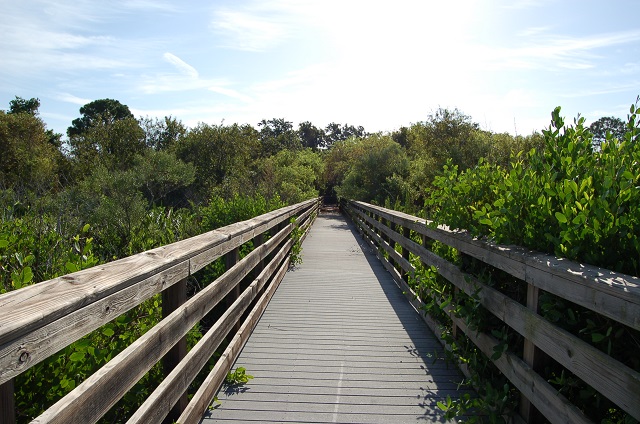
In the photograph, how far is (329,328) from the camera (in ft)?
15.9

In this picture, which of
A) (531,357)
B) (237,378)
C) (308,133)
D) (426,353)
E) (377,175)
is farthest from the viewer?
Answer: (308,133)

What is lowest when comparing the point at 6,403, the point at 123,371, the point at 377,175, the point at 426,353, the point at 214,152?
the point at 426,353

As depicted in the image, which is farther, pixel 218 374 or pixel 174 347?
pixel 218 374

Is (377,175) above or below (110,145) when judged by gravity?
below

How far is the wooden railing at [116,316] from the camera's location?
1.25 metres

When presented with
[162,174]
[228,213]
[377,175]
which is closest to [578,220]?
[228,213]

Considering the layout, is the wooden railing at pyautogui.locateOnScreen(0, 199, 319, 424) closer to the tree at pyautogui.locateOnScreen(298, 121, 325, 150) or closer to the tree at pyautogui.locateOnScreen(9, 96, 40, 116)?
the tree at pyautogui.locateOnScreen(9, 96, 40, 116)

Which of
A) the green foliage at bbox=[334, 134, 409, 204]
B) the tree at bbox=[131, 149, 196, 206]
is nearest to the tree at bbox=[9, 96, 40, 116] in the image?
the tree at bbox=[131, 149, 196, 206]

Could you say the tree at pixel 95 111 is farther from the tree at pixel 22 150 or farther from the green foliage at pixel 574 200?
the green foliage at pixel 574 200

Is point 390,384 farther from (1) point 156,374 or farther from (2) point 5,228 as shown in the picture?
(2) point 5,228

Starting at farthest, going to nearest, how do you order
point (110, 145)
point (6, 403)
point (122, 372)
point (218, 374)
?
point (110, 145) < point (218, 374) < point (122, 372) < point (6, 403)

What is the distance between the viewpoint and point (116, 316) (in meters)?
1.75

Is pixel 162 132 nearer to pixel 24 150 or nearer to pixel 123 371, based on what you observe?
pixel 24 150

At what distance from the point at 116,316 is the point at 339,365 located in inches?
95.0
